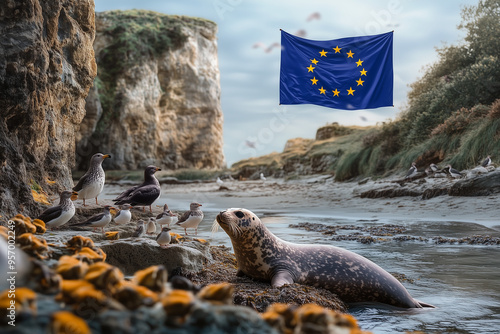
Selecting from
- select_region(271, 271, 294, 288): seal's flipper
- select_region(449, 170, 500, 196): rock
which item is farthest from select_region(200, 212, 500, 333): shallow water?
select_region(449, 170, 500, 196): rock

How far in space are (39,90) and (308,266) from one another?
14.5 feet

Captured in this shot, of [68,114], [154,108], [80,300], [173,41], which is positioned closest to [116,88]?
[154,108]

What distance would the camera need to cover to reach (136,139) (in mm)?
39594

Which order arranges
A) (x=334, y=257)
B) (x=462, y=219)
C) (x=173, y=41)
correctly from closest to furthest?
1. (x=334, y=257)
2. (x=462, y=219)
3. (x=173, y=41)

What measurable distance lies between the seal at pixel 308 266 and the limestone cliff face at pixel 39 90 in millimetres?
2582

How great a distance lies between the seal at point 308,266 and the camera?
4367 millimetres

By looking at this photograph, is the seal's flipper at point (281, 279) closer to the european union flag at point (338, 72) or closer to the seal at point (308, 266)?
the seal at point (308, 266)

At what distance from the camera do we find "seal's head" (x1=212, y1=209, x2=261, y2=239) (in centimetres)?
442

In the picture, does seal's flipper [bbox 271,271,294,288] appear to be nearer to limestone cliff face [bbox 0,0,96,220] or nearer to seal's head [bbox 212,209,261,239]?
seal's head [bbox 212,209,261,239]

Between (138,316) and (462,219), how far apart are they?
33.1 ft

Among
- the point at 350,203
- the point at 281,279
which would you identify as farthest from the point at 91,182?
the point at 350,203

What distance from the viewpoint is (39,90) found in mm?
6328

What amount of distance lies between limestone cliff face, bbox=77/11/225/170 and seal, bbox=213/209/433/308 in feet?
102

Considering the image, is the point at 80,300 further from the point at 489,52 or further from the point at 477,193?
the point at 489,52
